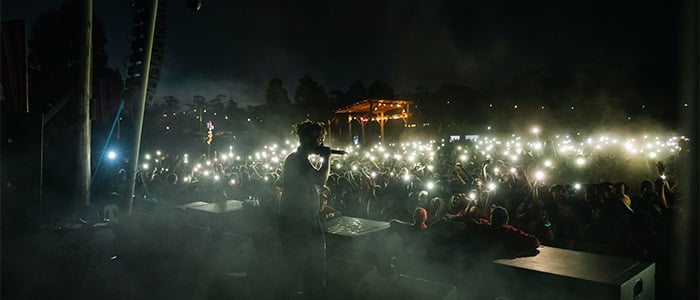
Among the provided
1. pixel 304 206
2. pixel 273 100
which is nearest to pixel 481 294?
pixel 304 206

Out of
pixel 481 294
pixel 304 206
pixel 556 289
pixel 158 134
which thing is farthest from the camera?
pixel 158 134

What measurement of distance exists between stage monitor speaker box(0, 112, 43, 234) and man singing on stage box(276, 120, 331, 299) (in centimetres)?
366

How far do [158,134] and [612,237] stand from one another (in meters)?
17.3

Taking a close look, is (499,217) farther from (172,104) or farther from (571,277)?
(172,104)

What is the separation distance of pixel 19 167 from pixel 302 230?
13.1 feet

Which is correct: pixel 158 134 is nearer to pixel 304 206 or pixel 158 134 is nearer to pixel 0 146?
pixel 0 146

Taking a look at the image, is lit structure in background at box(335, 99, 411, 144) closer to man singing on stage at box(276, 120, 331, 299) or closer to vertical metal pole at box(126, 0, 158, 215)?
vertical metal pole at box(126, 0, 158, 215)

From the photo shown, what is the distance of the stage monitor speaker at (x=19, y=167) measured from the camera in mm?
5039

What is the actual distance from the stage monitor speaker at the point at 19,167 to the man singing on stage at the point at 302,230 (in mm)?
3660

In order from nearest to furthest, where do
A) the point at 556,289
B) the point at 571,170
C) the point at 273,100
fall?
the point at 556,289 < the point at 571,170 < the point at 273,100

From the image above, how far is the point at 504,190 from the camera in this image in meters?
8.06

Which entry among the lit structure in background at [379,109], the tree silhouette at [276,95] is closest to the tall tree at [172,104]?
the tree silhouette at [276,95]

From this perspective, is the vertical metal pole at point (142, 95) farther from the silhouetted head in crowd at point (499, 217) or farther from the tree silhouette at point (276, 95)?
the tree silhouette at point (276, 95)

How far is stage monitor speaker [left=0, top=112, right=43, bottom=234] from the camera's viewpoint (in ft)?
16.5
